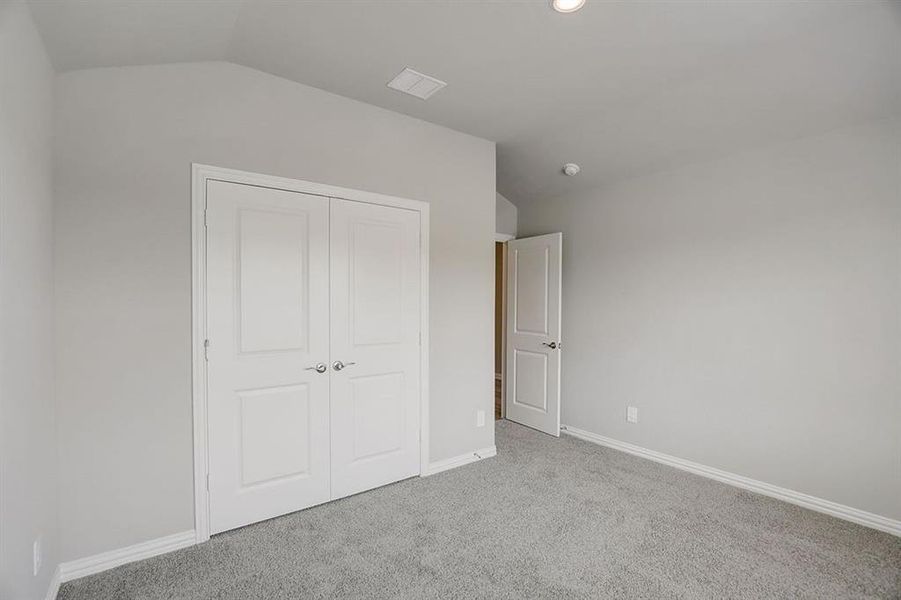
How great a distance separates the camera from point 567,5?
6.20ft

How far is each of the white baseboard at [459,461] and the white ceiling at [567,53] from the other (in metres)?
2.63

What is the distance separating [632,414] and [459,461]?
63.3 inches

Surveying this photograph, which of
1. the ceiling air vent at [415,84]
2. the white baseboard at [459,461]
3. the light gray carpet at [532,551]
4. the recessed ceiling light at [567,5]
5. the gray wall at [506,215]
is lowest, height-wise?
the light gray carpet at [532,551]

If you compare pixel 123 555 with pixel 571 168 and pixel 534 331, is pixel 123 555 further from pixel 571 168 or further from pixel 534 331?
pixel 571 168

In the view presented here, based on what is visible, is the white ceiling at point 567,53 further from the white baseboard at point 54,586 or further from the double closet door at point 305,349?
the white baseboard at point 54,586

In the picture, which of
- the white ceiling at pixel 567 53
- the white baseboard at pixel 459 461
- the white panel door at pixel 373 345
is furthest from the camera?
the white baseboard at pixel 459 461

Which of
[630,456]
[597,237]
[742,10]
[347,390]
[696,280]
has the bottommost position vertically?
[630,456]

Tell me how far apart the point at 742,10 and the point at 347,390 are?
299 centimetres

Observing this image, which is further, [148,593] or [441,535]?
[441,535]

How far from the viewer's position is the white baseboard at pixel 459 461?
3175mm

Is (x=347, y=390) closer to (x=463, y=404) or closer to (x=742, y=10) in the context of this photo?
(x=463, y=404)

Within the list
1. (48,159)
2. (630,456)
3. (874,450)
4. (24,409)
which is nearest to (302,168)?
(48,159)

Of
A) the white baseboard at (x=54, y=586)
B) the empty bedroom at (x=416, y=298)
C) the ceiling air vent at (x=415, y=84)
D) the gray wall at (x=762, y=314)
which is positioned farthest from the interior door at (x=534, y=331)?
the white baseboard at (x=54, y=586)

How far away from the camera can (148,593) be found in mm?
1859
